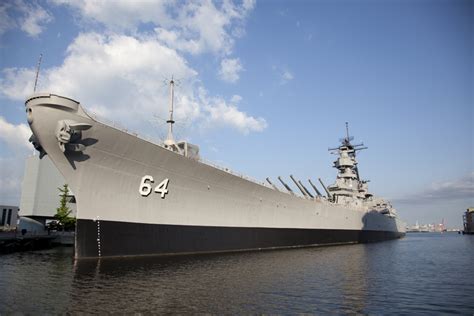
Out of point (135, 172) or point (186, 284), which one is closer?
point (186, 284)

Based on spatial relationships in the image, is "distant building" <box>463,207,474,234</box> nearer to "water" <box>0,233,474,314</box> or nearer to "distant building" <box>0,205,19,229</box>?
"water" <box>0,233,474,314</box>

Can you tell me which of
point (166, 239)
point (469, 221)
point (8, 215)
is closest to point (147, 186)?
point (166, 239)

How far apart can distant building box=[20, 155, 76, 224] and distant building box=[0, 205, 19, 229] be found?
55.6 feet

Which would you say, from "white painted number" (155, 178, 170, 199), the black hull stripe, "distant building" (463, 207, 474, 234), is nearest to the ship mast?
"white painted number" (155, 178, 170, 199)

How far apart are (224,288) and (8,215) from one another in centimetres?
5275

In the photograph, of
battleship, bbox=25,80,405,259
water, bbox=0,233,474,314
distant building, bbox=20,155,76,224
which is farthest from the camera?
distant building, bbox=20,155,76,224

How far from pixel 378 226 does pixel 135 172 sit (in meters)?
37.1

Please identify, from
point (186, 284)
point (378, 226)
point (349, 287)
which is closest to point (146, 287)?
point (186, 284)

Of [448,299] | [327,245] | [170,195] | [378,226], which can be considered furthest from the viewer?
[378,226]

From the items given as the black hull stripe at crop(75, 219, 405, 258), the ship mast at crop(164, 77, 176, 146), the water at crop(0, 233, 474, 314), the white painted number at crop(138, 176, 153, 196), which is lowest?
the water at crop(0, 233, 474, 314)

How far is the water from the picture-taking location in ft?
26.6

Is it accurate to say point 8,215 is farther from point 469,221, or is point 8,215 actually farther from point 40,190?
point 469,221

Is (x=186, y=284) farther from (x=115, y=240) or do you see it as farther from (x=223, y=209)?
(x=223, y=209)

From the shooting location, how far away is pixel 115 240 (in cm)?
1527
